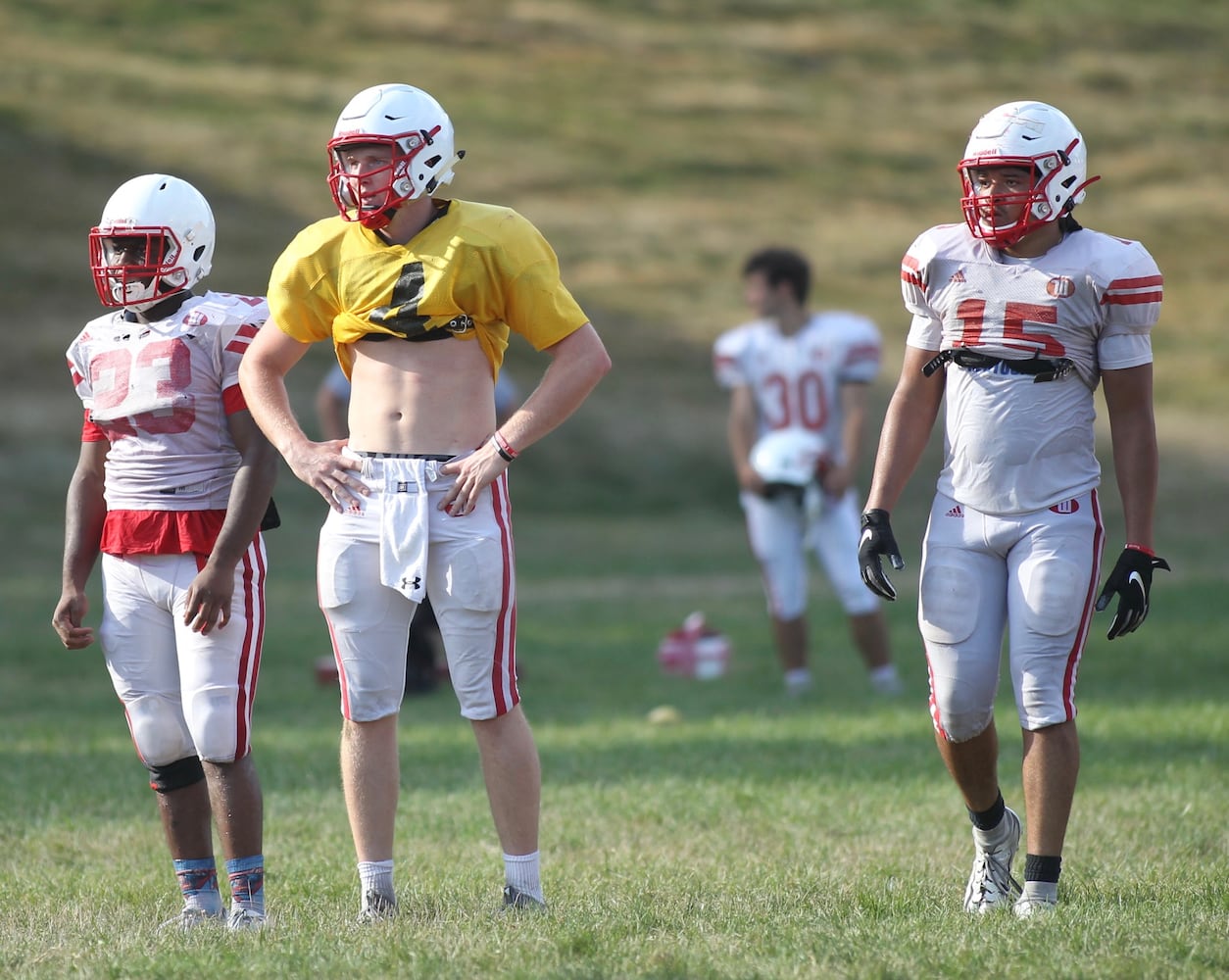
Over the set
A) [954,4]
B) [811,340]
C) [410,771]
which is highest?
[954,4]

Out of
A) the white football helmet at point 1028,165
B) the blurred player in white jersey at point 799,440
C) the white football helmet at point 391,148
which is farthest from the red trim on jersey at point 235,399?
the blurred player in white jersey at point 799,440

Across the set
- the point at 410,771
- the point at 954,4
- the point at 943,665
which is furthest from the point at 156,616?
the point at 954,4

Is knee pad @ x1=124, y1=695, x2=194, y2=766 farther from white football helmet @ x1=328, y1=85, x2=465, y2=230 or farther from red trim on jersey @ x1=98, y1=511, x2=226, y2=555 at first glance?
white football helmet @ x1=328, y1=85, x2=465, y2=230

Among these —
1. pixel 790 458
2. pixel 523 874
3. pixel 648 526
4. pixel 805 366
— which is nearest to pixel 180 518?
pixel 523 874

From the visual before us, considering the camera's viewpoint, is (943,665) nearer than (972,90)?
Yes

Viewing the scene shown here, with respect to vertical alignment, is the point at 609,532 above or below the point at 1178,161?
below

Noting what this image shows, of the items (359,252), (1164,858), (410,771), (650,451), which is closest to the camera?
(359,252)

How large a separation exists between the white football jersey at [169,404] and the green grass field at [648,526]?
1.26 meters

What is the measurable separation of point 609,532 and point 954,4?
28.8 metres

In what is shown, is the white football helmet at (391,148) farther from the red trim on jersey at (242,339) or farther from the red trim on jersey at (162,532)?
the red trim on jersey at (162,532)

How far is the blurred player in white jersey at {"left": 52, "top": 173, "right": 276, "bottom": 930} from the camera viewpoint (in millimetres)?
4840

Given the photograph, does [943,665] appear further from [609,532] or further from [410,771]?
[609,532]

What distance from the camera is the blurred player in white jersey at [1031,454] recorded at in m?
4.77

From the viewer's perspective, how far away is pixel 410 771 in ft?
25.7
